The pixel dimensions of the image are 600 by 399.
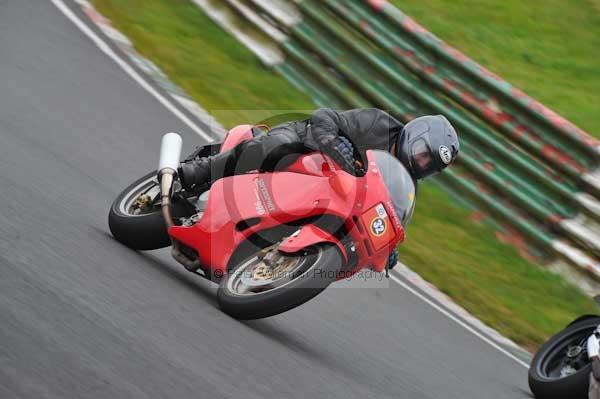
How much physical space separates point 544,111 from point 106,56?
4191 mm

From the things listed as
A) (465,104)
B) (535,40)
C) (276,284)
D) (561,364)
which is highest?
(276,284)

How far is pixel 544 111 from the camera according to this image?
9.65 metres

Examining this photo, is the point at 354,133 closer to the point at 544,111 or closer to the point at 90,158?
the point at 90,158

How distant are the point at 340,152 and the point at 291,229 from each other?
1.66ft

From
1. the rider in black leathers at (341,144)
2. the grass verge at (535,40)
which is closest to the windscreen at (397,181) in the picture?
the rider in black leathers at (341,144)

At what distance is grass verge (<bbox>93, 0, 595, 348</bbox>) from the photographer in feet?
28.7

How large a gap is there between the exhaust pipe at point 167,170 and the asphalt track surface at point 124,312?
313mm

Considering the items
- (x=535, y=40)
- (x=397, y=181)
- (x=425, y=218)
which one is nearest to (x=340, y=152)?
(x=397, y=181)

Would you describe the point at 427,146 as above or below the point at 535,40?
above

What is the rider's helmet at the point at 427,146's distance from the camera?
19.2ft

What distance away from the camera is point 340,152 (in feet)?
18.6

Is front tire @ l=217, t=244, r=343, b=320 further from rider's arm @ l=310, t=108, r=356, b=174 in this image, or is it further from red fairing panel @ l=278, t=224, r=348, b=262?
rider's arm @ l=310, t=108, r=356, b=174

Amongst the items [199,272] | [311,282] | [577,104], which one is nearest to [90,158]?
[199,272]

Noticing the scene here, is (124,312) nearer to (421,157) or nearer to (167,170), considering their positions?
(167,170)
